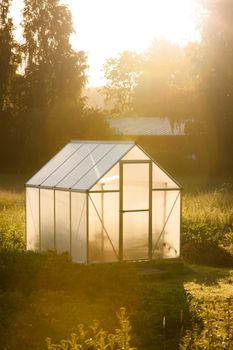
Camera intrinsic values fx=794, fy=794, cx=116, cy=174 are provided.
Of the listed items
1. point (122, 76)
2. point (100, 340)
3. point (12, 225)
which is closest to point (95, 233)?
point (12, 225)

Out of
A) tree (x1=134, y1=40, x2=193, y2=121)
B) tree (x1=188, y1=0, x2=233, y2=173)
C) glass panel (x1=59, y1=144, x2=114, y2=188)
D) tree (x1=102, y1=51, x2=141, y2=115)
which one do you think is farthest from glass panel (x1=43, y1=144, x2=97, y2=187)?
tree (x1=102, y1=51, x2=141, y2=115)

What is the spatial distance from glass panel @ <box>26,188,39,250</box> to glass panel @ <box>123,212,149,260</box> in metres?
2.48

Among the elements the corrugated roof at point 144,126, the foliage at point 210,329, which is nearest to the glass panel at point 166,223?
the foliage at point 210,329

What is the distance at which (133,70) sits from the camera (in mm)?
87688

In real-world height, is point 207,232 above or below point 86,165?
below

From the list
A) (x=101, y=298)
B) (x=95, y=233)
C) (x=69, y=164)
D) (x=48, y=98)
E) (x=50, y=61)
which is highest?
(x=50, y=61)

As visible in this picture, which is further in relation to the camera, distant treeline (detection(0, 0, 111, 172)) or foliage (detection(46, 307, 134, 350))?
distant treeline (detection(0, 0, 111, 172))

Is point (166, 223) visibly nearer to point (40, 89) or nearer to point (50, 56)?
point (40, 89)

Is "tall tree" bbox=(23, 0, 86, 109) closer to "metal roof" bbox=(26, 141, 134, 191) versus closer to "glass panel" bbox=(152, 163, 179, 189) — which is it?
"metal roof" bbox=(26, 141, 134, 191)

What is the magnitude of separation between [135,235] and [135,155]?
174 centimetres

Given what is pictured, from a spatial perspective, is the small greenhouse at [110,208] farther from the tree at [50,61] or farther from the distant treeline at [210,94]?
the tree at [50,61]

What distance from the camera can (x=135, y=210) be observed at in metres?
→ 17.3

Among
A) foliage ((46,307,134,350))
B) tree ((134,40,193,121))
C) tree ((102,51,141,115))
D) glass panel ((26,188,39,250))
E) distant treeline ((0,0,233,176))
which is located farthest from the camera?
tree ((102,51,141,115))

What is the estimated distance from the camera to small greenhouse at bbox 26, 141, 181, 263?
1669 centimetres
